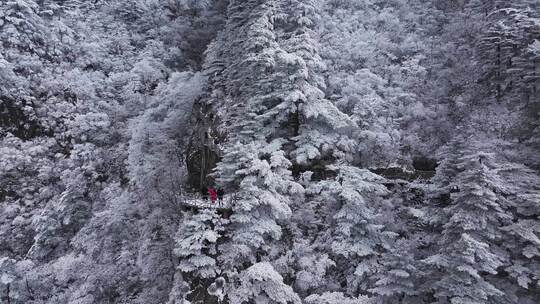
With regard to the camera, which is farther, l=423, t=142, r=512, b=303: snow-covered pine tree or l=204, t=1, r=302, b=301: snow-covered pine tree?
l=204, t=1, r=302, b=301: snow-covered pine tree

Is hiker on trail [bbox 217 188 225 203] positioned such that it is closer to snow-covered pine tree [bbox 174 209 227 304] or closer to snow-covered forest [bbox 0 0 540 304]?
snow-covered forest [bbox 0 0 540 304]

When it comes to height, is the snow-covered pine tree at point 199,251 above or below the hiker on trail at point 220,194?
below

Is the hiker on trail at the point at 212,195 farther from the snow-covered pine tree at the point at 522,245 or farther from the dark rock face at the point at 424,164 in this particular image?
the snow-covered pine tree at the point at 522,245

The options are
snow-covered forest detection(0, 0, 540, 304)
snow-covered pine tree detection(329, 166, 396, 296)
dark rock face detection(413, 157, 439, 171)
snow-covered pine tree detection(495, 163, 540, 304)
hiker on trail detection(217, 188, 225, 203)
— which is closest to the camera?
snow-covered pine tree detection(495, 163, 540, 304)

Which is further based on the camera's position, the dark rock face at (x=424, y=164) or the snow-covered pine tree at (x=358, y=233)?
the dark rock face at (x=424, y=164)

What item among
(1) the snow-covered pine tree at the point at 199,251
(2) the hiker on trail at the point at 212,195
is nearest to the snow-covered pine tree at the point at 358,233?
(1) the snow-covered pine tree at the point at 199,251

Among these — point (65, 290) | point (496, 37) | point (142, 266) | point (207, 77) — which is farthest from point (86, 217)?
point (496, 37)

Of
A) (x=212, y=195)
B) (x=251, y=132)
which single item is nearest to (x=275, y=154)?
(x=251, y=132)

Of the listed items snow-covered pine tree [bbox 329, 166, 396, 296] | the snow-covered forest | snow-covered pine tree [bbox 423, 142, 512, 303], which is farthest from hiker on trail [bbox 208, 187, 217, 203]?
snow-covered pine tree [bbox 423, 142, 512, 303]
